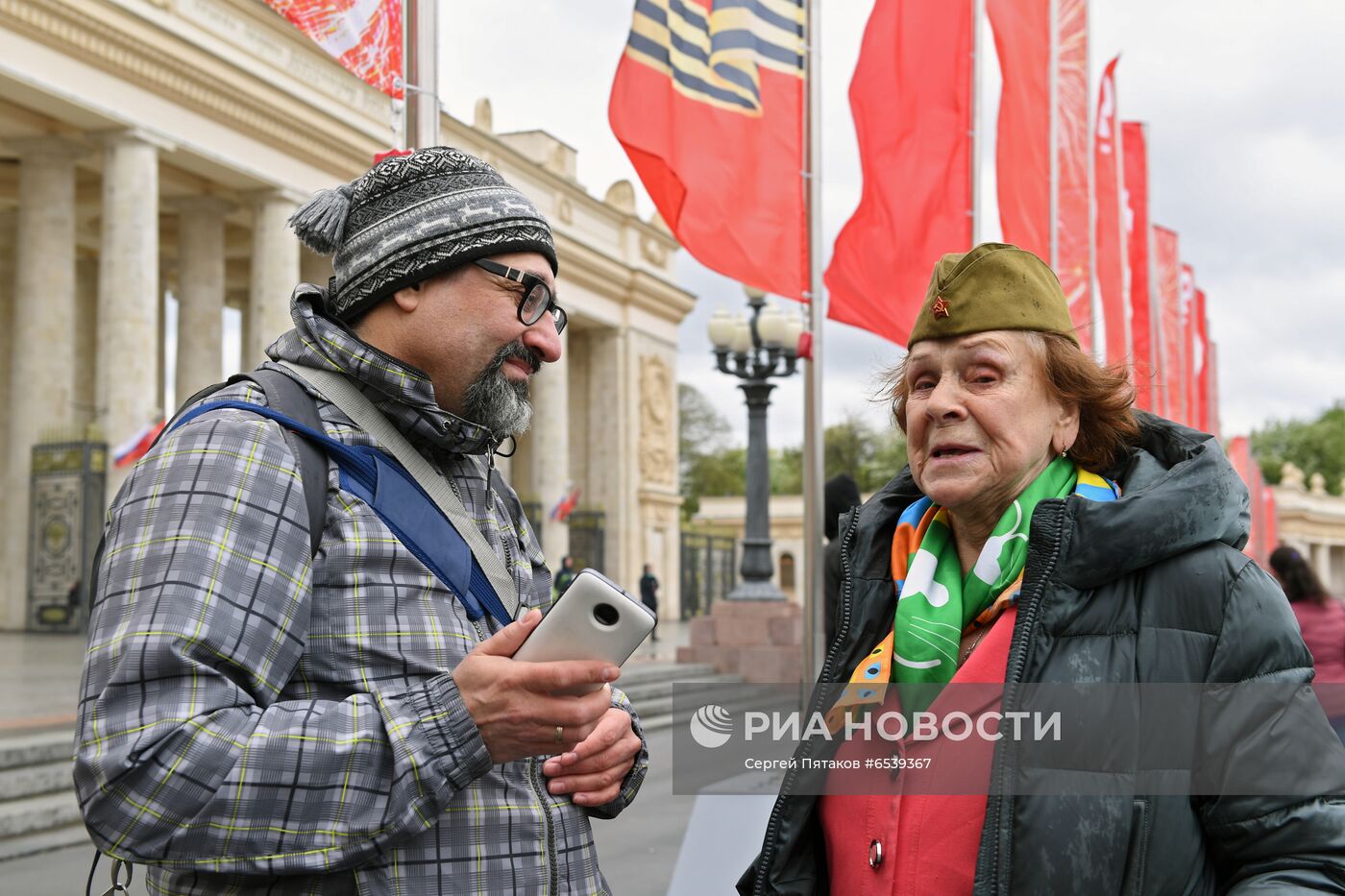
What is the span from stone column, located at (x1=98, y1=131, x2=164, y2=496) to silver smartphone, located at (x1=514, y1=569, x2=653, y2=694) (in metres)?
19.7

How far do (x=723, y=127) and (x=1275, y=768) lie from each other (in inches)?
213

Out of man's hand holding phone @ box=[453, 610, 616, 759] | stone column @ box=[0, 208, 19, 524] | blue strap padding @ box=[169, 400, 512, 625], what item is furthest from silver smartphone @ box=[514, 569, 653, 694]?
stone column @ box=[0, 208, 19, 524]

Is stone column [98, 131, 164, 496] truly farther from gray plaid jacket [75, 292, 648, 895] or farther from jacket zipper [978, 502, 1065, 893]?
jacket zipper [978, 502, 1065, 893]

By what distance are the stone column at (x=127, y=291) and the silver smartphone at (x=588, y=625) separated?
19.7 meters

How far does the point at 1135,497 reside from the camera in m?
1.89

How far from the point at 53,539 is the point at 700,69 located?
16892 millimetres

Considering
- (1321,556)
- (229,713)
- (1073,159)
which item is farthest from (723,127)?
(1321,556)

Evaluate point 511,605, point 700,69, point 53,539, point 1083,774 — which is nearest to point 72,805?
point 700,69

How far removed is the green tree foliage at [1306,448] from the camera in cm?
9075

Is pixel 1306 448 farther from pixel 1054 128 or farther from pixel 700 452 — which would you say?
pixel 1054 128

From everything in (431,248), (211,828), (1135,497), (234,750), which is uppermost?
(431,248)

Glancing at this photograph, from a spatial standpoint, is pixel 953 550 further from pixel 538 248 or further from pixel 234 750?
pixel 234 750

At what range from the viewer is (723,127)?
21.9 feet

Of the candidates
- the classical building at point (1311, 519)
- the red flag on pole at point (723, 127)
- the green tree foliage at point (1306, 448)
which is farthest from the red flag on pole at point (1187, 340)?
the green tree foliage at point (1306, 448)
